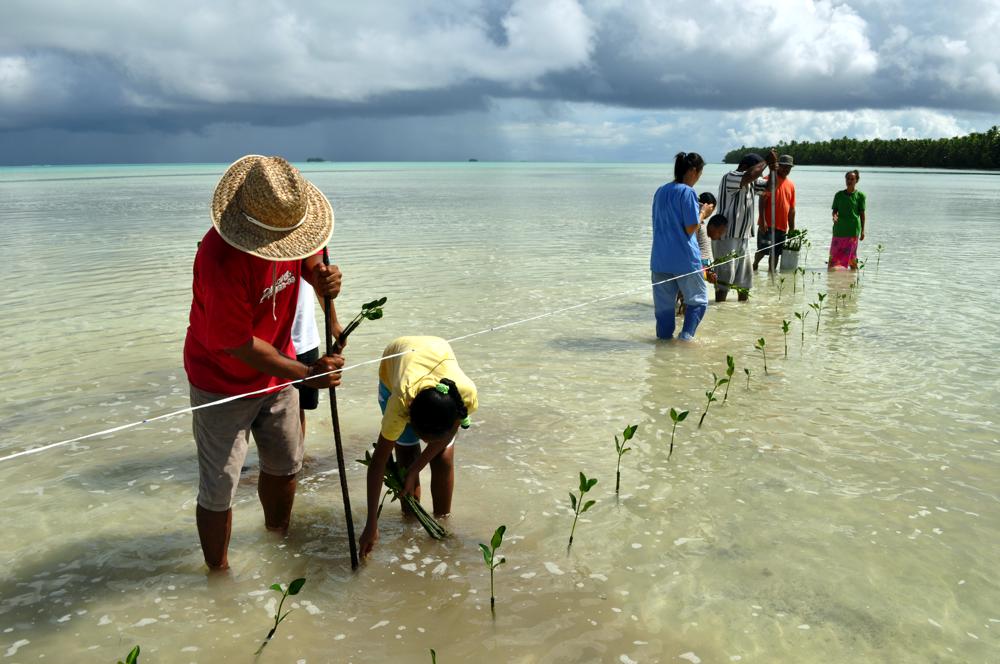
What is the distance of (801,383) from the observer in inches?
247

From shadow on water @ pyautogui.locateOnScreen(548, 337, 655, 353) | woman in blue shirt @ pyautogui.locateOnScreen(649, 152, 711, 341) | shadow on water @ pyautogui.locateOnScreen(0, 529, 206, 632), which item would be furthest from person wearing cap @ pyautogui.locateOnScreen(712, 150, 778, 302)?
shadow on water @ pyautogui.locateOnScreen(0, 529, 206, 632)

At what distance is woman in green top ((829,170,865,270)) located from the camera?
38.3 feet

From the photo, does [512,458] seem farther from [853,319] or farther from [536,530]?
[853,319]

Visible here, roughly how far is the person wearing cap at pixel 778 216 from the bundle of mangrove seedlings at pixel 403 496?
918 cm

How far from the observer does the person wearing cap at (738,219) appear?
9367mm

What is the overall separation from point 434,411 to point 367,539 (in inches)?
34.4

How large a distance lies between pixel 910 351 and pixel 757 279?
5.14m

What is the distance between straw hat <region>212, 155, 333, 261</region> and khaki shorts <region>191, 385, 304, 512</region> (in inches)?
28.5

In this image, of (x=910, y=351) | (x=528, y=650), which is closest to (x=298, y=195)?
(x=528, y=650)

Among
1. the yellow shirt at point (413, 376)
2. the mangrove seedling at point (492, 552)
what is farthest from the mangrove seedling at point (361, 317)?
the mangrove seedling at point (492, 552)

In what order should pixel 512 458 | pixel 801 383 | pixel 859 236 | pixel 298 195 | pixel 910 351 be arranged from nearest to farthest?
1. pixel 298 195
2. pixel 512 458
3. pixel 801 383
4. pixel 910 351
5. pixel 859 236

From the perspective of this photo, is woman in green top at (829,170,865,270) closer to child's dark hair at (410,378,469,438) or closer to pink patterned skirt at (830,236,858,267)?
pink patterned skirt at (830,236,858,267)

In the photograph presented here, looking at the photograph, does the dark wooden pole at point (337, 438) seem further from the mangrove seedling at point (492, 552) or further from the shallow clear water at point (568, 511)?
the mangrove seedling at point (492, 552)

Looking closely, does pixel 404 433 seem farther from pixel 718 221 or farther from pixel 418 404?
pixel 718 221
